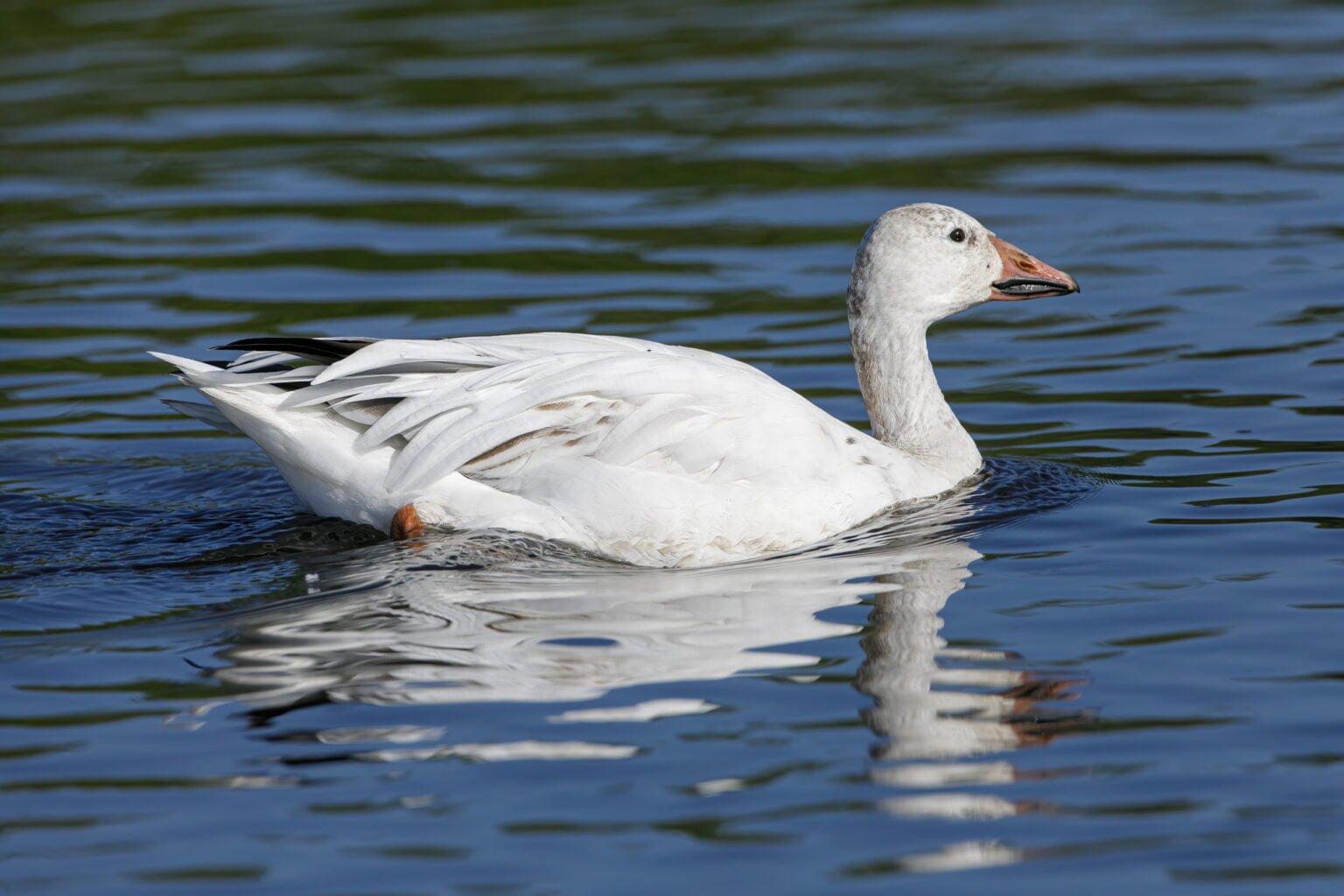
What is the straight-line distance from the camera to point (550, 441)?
763 centimetres

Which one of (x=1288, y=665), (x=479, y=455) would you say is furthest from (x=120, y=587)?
(x=1288, y=665)

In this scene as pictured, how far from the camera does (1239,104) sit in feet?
50.2

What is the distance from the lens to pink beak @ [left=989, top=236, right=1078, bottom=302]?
29.0 feet

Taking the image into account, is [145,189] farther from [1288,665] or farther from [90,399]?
[1288,665]

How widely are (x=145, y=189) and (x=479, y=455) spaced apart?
7.46 metres

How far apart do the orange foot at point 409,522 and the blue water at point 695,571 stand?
16 cm

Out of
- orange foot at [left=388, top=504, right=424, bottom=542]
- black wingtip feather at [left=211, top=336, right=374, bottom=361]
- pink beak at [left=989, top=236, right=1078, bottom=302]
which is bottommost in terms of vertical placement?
orange foot at [left=388, top=504, right=424, bottom=542]

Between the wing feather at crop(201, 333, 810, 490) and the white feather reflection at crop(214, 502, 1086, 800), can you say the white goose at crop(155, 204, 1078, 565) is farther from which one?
the white feather reflection at crop(214, 502, 1086, 800)

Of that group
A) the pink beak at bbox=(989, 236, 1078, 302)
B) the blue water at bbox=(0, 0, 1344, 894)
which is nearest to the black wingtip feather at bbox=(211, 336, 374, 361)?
the blue water at bbox=(0, 0, 1344, 894)

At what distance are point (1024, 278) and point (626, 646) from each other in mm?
3351

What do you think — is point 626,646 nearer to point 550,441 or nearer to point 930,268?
point 550,441

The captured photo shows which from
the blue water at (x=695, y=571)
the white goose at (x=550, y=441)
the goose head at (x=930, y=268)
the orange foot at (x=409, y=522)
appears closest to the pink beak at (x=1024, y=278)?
the goose head at (x=930, y=268)

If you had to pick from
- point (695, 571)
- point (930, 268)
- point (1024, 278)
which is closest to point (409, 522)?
point (695, 571)

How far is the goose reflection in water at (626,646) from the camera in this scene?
18.2 feet
